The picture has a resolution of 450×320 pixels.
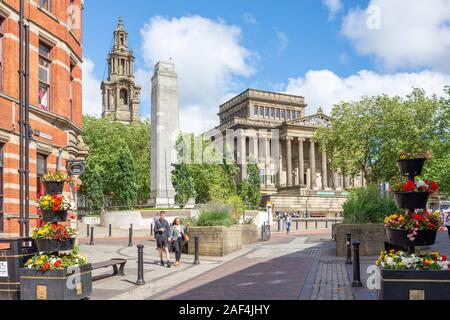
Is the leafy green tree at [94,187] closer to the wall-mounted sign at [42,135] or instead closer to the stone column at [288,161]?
the wall-mounted sign at [42,135]

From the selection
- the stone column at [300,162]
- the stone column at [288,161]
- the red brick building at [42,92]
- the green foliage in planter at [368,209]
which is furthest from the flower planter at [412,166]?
the stone column at [300,162]

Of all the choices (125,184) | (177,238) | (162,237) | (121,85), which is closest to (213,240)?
(177,238)

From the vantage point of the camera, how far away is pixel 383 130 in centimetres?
5241

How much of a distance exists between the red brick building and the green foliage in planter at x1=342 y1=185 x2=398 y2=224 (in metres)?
11.0

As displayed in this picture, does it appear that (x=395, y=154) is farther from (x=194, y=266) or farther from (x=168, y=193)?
(x=194, y=266)

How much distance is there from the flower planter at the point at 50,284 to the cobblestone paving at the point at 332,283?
4637 millimetres

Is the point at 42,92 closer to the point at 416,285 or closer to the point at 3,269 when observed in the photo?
the point at 3,269

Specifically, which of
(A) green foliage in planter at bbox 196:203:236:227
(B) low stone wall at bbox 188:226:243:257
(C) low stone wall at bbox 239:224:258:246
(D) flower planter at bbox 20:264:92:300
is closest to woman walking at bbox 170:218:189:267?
(B) low stone wall at bbox 188:226:243:257

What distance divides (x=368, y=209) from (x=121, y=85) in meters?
111

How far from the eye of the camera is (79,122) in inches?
872

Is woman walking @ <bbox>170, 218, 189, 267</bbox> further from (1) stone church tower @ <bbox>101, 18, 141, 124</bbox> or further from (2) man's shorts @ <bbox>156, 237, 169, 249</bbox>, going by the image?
(1) stone church tower @ <bbox>101, 18, 141, 124</bbox>

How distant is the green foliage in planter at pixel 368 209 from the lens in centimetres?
1905
